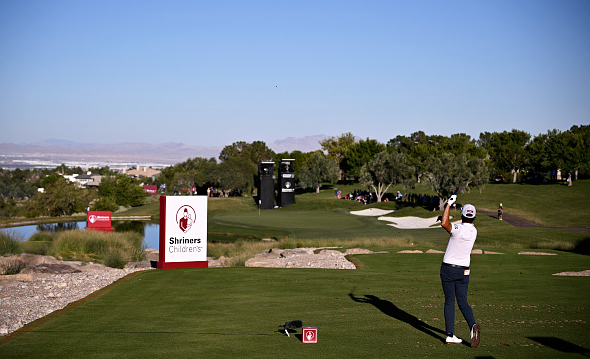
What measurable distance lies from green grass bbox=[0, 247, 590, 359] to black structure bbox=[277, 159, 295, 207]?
199ft

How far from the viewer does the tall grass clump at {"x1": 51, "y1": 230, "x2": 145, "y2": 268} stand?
24753 millimetres

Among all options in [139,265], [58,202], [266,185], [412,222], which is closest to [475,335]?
[139,265]

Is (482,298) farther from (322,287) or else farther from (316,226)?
(316,226)

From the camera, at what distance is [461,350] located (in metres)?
8.45

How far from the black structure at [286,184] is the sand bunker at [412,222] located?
25.2 meters

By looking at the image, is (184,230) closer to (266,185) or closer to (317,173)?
(266,185)

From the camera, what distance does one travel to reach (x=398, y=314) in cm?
1116

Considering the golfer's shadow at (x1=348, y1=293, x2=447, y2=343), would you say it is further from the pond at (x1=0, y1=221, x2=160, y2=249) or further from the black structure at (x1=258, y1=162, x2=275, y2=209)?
the black structure at (x1=258, y1=162, x2=275, y2=209)

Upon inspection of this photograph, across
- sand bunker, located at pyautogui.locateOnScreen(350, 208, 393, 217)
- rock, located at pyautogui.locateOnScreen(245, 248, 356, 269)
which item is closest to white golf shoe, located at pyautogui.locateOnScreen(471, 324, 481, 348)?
rock, located at pyautogui.locateOnScreen(245, 248, 356, 269)

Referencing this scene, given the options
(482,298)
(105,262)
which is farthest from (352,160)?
(482,298)

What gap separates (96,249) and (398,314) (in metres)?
22.0

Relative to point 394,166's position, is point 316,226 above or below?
below

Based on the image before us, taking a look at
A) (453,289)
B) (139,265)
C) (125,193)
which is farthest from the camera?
(125,193)

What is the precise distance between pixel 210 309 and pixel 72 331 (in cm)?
308
